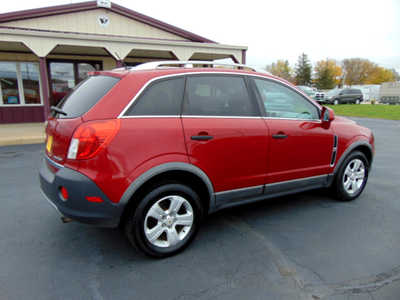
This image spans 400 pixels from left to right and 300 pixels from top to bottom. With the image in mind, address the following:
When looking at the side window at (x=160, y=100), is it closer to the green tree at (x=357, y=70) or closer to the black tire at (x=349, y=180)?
the black tire at (x=349, y=180)

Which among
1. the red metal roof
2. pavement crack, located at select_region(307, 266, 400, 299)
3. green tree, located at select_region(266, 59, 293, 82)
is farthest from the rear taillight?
green tree, located at select_region(266, 59, 293, 82)

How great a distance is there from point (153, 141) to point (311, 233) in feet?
6.83

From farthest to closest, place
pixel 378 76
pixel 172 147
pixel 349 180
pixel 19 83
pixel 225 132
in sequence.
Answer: pixel 378 76 < pixel 19 83 < pixel 349 180 < pixel 225 132 < pixel 172 147

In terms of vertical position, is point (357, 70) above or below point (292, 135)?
above

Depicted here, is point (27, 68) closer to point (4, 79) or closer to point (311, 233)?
point (4, 79)

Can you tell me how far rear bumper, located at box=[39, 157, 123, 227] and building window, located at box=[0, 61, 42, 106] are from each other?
11.9 metres

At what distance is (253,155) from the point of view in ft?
10.5

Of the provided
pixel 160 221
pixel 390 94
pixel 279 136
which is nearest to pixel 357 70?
pixel 390 94

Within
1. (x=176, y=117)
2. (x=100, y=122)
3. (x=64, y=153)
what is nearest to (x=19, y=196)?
(x=64, y=153)

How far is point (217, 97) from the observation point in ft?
10.1

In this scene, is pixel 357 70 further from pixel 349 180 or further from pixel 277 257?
pixel 277 257

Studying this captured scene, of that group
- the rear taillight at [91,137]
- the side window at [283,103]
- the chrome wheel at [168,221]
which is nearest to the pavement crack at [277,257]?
the chrome wheel at [168,221]

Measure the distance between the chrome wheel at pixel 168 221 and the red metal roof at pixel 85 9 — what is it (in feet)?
38.9

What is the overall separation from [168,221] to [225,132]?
1025 mm
